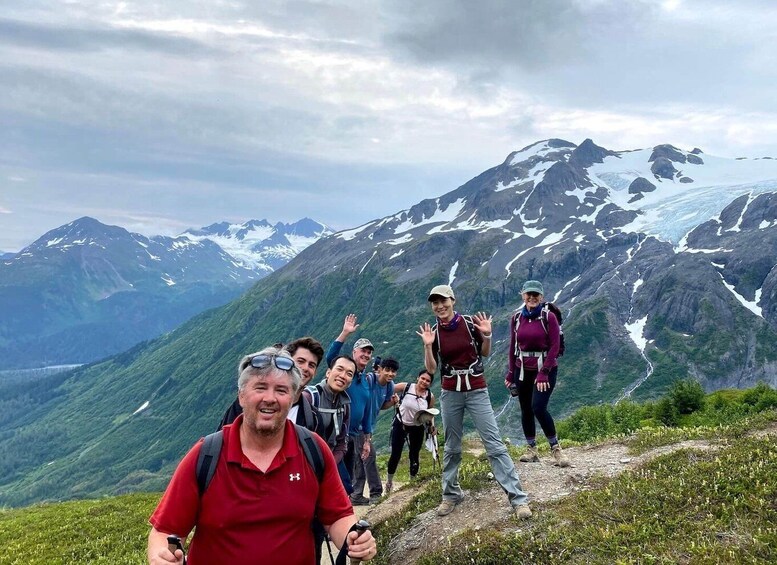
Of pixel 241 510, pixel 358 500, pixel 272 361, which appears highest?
pixel 272 361

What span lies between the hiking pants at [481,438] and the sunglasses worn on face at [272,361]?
5.24 metres

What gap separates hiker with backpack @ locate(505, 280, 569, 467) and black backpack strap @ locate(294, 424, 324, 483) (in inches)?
286

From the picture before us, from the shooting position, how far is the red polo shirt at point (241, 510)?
4.98 metres

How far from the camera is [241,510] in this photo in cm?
499

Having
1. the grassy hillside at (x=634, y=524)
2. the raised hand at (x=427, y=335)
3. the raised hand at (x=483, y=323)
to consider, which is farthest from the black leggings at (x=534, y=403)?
the raised hand at (x=427, y=335)

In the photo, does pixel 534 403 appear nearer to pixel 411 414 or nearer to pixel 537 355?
pixel 537 355

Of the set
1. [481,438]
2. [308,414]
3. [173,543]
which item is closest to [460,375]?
[481,438]

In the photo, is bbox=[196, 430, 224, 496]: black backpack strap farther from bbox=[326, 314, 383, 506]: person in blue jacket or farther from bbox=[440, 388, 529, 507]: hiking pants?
bbox=[326, 314, 383, 506]: person in blue jacket

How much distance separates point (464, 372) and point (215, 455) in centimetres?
599

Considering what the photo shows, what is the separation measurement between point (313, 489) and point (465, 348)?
17.3 feet

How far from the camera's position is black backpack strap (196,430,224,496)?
16.5 ft

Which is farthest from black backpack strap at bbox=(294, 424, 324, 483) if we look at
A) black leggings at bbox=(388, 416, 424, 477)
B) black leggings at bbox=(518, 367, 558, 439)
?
black leggings at bbox=(388, 416, 424, 477)

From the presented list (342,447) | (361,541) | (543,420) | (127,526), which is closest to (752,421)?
(543,420)

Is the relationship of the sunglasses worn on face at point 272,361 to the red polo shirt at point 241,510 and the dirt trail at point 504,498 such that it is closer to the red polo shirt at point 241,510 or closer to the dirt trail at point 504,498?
the red polo shirt at point 241,510
